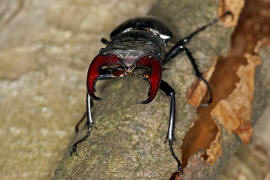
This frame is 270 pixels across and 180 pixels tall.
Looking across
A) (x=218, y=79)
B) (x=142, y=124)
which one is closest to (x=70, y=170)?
(x=142, y=124)

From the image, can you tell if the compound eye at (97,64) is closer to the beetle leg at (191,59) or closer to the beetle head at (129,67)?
the beetle head at (129,67)

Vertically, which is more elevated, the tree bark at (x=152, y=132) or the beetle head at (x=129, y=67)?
the beetle head at (x=129, y=67)

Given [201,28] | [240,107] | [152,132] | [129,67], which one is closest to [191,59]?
[201,28]

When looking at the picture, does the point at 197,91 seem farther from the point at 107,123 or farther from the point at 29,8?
the point at 29,8

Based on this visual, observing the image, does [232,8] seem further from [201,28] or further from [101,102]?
[101,102]

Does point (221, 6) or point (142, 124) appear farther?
point (221, 6)

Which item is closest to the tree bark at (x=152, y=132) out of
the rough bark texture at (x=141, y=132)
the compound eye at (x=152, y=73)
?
the rough bark texture at (x=141, y=132)
